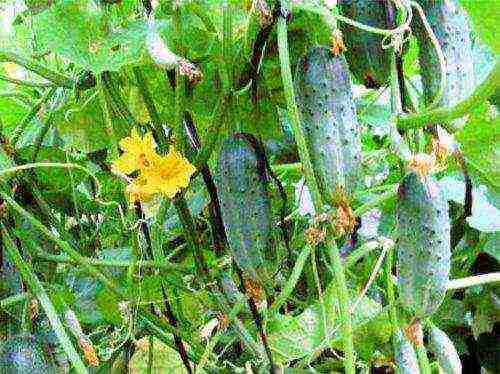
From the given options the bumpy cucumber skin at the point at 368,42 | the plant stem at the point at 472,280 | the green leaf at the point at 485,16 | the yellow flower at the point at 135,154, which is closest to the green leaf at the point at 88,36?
the yellow flower at the point at 135,154

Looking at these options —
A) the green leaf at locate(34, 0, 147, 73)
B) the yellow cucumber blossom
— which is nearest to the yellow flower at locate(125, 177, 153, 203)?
the yellow cucumber blossom

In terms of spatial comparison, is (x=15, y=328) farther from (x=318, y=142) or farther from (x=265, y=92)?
(x=318, y=142)

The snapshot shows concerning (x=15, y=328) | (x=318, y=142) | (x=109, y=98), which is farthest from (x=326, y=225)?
(x=15, y=328)

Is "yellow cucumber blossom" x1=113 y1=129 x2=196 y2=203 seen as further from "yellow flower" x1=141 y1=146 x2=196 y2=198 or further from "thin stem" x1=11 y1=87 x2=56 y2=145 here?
"thin stem" x1=11 y1=87 x2=56 y2=145

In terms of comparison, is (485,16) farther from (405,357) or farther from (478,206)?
(478,206)

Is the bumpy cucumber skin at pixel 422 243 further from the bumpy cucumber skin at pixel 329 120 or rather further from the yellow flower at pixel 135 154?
the yellow flower at pixel 135 154
